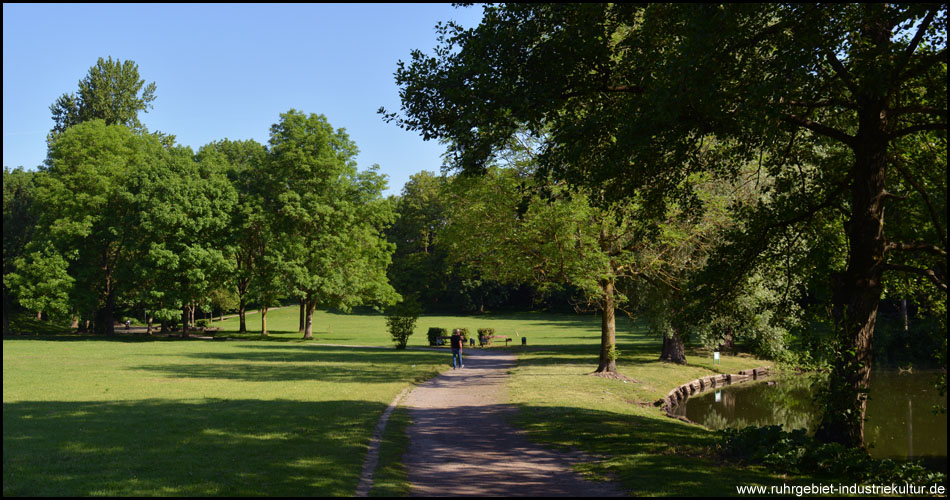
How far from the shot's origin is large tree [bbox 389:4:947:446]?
9148 mm

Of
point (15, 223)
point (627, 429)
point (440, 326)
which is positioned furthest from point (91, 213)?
point (627, 429)

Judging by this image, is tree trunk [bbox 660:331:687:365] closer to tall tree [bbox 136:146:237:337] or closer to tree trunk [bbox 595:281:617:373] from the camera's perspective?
tree trunk [bbox 595:281:617:373]

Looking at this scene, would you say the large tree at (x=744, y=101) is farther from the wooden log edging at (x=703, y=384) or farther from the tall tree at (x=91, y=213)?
the tall tree at (x=91, y=213)

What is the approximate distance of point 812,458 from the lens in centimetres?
1029

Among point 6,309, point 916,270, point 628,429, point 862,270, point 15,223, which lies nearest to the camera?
point 916,270

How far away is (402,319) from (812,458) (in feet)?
99.3

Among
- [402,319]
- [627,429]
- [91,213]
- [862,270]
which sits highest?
[91,213]

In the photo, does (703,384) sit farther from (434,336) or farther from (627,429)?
(434,336)

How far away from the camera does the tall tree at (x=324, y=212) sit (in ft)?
148

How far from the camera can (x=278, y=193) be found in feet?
155

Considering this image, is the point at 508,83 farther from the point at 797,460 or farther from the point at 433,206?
the point at 433,206

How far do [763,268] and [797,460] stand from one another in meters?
4.28

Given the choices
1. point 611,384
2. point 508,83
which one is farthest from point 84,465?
point 611,384

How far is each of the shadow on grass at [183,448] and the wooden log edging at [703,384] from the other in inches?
404
